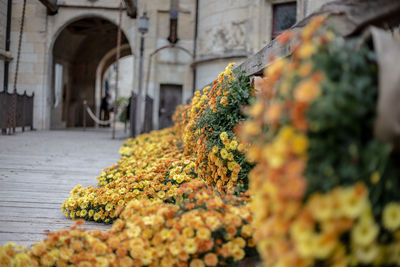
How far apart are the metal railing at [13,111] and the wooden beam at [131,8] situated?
4.44m

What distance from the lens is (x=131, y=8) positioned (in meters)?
13.9

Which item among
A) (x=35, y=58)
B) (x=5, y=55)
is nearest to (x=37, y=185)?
(x=5, y=55)

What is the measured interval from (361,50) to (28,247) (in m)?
1.90

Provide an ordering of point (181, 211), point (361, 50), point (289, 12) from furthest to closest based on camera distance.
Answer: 1. point (289, 12)
2. point (181, 211)
3. point (361, 50)

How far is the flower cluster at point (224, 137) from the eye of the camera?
2.85m

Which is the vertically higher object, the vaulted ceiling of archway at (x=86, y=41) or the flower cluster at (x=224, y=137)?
the vaulted ceiling of archway at (x=86, y=41)

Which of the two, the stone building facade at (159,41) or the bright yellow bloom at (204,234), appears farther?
the stone building facade at (159,41)

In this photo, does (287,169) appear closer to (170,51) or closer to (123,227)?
(123,227)

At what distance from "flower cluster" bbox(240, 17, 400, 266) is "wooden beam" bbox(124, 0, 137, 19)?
12899 millimetres

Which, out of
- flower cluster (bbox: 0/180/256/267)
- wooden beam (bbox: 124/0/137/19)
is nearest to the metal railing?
wooden beam (bbox: 124/0/137/19)

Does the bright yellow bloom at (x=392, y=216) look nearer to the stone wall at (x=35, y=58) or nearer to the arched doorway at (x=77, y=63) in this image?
the stone wall at (x=35, y=58)

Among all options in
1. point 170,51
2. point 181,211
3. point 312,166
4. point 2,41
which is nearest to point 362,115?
point 312,166

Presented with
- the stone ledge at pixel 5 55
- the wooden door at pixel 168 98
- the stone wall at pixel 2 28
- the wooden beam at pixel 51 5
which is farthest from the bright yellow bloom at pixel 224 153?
the stone ledge at pixel 5 55

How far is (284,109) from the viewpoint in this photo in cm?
114
